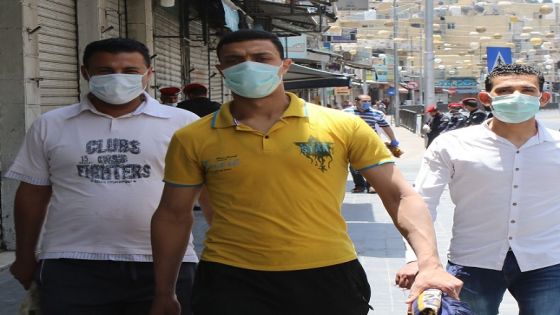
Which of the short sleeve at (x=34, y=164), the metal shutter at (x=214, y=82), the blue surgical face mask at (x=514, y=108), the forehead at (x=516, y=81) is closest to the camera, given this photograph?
the short sleeve at (x=34, y=164)

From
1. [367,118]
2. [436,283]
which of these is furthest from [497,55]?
[436,283]

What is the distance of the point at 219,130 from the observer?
2.90 meters

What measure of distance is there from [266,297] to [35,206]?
4.06 ft

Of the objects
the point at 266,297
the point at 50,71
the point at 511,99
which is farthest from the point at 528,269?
the point at 50,71

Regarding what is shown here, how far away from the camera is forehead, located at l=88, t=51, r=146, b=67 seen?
356 centimetres

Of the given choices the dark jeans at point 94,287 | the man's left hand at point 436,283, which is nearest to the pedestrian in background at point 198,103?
the dark jeans at point 94,287

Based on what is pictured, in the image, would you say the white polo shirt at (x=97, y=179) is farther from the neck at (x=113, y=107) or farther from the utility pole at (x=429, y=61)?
the utility pole at (x=429, y=61)

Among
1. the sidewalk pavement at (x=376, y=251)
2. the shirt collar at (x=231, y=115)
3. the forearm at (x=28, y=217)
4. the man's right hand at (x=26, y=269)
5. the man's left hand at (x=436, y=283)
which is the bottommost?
the sidewalk pavement at (x=376, y=251)

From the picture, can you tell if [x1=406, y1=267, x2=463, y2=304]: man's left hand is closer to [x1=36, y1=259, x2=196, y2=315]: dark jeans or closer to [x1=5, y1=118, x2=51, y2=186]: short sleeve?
[x1=36, y1=259, x2=196, y2=315]: dark jeans

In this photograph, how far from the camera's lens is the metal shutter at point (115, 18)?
10.5 m

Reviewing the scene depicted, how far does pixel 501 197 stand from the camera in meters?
3.59

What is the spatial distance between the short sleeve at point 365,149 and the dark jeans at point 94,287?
102 centimetres

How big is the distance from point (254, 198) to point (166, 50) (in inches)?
472

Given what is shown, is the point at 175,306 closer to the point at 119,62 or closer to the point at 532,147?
the point at 119,62
